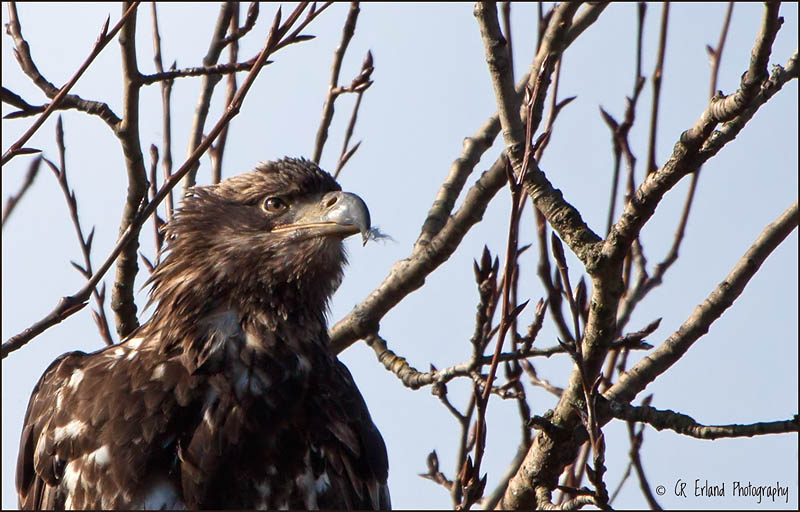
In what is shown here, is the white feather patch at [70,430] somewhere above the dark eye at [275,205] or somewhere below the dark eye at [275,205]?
below

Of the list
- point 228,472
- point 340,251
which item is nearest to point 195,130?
point 340,251

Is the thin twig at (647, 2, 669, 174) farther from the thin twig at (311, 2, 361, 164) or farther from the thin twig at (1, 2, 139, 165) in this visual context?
the thin twig at (1, 2, 139, 165)

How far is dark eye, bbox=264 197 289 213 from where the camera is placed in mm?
4445

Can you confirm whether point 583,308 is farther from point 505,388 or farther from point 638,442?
point 638,442

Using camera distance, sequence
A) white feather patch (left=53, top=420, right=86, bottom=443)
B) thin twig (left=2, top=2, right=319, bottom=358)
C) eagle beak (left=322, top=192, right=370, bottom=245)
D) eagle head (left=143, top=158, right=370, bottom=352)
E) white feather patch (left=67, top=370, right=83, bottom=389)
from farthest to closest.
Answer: eagle head (left=143, top=158, right=370, bottom=352) → eagle beak (left=322, top=192, right=370, bottom=245) → white feather patch (left=67, top=370, right=83, bottom=389) → white feather patch (left=53, top=420, right=86, bottom=443) → thin twig (left=2, top=2, right=319, bottom=358)

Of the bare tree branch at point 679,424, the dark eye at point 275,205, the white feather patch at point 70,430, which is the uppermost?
the dark eye at point 275,205

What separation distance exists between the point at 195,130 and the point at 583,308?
1958 mm

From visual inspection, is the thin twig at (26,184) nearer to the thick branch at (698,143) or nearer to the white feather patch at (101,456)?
the white feather patch at (101,456)

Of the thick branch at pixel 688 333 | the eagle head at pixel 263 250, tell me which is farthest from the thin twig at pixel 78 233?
the thick branch at pixel 688 333

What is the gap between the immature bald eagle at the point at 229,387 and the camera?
3645 millimetres

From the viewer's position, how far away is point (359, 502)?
404 centimetres

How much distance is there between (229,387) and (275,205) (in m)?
0.91

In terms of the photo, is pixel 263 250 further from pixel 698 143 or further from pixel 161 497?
pixel 698 143

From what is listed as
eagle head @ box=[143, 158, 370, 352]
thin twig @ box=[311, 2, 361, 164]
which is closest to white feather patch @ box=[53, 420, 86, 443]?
eagle head @ box=[143, 158, 370, 352]
